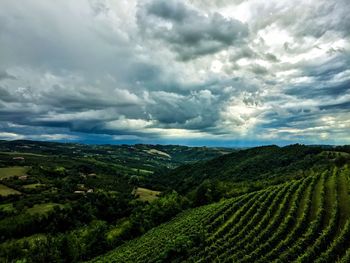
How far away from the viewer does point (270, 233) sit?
52281 mm

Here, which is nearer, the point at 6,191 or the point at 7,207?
the point at 7,207

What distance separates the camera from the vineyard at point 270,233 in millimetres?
40844

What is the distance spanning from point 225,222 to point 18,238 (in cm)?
8489

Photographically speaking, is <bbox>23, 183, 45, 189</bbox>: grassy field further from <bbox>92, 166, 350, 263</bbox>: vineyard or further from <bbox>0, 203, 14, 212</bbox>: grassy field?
<bbox>92, 166, 350, 263</bbox>: vineyard

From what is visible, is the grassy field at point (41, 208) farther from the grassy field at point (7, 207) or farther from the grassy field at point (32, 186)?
the grassy field at point (32, 186)

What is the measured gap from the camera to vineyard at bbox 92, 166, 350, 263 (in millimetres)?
40844

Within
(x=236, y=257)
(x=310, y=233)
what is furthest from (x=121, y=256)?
(x=310, y=233)

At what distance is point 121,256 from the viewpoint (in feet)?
241

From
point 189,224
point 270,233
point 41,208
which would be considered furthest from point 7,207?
point 270,233

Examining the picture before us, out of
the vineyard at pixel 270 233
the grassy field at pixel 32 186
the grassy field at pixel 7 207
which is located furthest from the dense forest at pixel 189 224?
the grassy field at pixel 32 186

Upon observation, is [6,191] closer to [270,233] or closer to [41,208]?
[41,208]

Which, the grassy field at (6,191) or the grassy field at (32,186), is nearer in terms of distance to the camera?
the grassy field at (6,191)

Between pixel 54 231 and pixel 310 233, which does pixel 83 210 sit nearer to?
pixel 54 231

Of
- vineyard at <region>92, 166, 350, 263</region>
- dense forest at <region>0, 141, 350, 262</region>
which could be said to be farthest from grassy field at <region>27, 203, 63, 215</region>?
vineyard at <region>92, 166, 350, 263</region>
